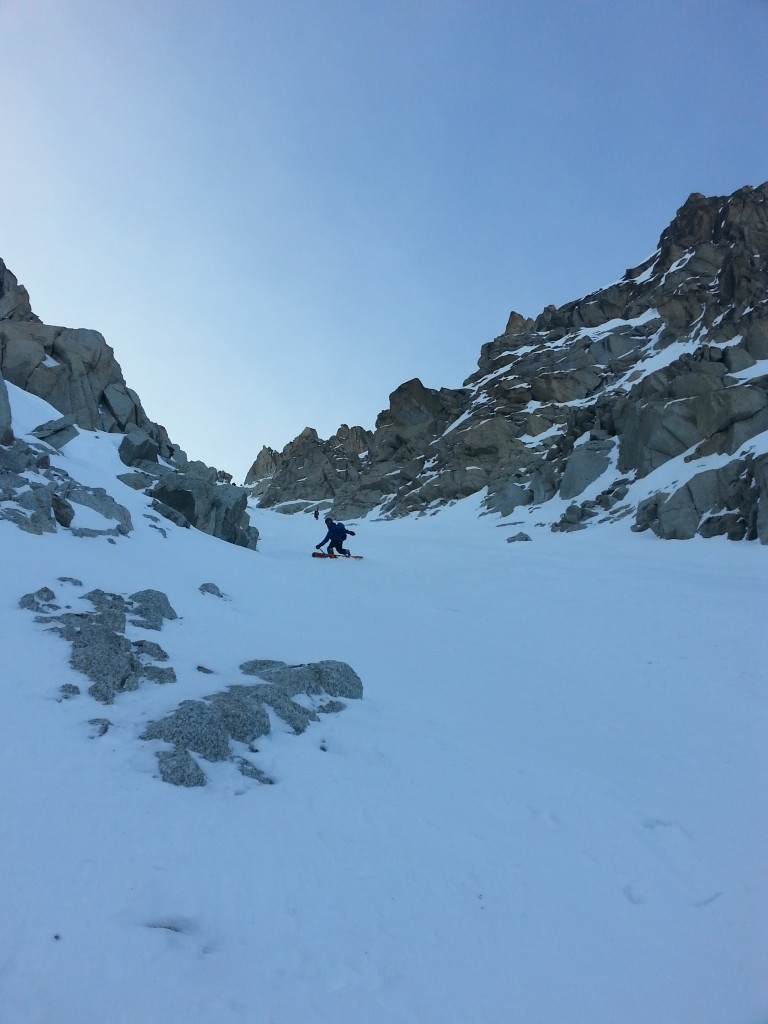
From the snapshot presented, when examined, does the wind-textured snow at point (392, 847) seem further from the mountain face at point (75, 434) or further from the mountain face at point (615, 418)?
the mountain face at point (615, 418)

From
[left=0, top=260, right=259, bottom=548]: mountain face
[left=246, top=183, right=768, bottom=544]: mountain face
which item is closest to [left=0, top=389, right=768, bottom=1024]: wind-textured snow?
[left=0, top=260, right=259, bottom=548]: mountain face

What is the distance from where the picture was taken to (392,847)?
16.1 feet

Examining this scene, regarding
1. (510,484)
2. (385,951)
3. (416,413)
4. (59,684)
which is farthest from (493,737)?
(416,413)

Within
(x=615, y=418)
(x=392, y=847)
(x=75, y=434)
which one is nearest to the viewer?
(x=392, y=847)

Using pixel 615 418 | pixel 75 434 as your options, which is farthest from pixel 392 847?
pixel 615 418

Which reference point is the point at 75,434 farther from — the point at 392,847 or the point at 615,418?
the point at 615,418

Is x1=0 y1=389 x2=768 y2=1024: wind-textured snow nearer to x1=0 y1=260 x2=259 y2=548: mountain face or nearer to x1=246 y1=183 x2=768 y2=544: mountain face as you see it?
x1=0 y1=260 x2=259 y2=548: mountain face

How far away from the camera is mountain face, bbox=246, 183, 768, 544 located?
33375mm

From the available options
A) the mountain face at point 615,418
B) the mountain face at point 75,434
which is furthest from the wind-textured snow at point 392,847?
the mountain face at point 615,418

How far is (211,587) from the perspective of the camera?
13.1 m

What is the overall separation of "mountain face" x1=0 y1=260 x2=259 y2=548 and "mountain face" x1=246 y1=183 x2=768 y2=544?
80.1 feet

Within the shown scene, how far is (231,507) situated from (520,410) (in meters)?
63.4

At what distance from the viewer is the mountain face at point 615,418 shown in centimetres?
3338

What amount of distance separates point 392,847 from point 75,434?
79.9 feet
